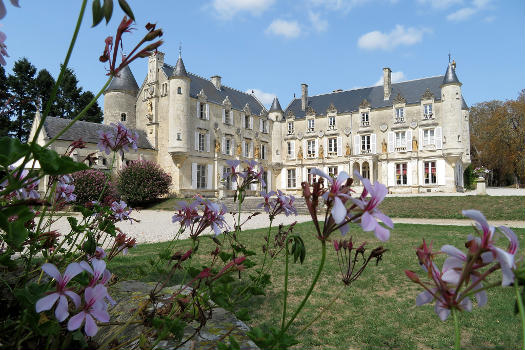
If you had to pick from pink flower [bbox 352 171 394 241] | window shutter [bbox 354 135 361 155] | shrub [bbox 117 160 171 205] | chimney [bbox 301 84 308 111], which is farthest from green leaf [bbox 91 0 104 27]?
chimney [bbox 301 84 308 111]

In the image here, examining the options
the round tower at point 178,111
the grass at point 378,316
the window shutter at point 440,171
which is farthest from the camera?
the window shutter at point 440,171

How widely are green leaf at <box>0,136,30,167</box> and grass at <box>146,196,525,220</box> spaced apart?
17116 millimetres

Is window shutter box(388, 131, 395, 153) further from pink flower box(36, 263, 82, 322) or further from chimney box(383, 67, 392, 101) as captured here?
pink flower box(36, 263, 82, 322)

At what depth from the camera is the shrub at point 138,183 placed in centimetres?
2317

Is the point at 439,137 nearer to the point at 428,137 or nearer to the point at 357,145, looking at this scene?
the point at 428,137

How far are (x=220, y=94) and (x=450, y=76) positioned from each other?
2189 centimetres

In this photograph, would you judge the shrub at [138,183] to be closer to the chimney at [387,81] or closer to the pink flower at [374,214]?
the pink flower at [374,214]

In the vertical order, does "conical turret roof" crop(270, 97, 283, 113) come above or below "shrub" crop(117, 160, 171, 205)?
above

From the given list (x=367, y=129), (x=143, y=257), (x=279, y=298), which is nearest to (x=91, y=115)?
(x=367, y=129)

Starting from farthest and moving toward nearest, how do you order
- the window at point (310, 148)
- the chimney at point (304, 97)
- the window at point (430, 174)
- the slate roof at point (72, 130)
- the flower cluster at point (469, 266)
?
the chimney at point (304, 97) < the window at point (310, 148) < the window at point (430, 174) < the slate roof at point (72, 130) < the flower cluster at point (469, 266)

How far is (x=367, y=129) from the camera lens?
33.4 meters

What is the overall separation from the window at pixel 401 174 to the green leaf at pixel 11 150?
3374 cm

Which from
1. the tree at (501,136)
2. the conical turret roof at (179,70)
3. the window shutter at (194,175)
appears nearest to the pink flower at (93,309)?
the window shutter at (194,175)

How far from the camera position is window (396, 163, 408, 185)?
3153 cm
